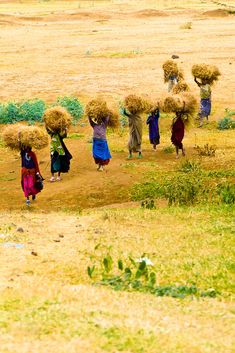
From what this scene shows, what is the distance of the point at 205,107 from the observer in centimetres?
2083

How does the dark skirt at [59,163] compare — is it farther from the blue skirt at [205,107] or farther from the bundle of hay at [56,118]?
the blue skirt at [205,107]

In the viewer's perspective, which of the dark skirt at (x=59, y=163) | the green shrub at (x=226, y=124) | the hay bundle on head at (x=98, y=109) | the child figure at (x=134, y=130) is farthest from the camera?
the green shrub at (x=226, y=124)

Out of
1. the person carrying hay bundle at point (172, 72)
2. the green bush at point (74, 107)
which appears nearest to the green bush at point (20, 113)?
the green bush at point (74, 107)

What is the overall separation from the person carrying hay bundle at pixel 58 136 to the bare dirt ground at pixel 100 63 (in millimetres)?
379

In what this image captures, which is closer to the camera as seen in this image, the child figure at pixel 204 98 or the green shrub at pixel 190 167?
the green shrub at pixel 190 167

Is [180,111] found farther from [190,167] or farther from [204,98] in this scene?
[204,98]

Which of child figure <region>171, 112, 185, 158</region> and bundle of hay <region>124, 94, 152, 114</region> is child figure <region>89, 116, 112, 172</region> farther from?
child figure <region>171, 112, 185, 158</region>

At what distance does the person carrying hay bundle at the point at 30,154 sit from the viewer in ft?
42.4

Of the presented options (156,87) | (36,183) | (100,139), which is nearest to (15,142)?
(36,183)

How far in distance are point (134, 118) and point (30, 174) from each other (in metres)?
4.40

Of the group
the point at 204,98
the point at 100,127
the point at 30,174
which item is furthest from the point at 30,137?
the point at 204,98

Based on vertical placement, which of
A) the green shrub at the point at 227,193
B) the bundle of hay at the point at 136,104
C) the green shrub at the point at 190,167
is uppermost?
the bundle of hay at the point at 136,104

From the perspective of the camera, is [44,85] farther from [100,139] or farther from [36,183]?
[36,183]

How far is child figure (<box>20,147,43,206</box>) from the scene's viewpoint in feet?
43.1
